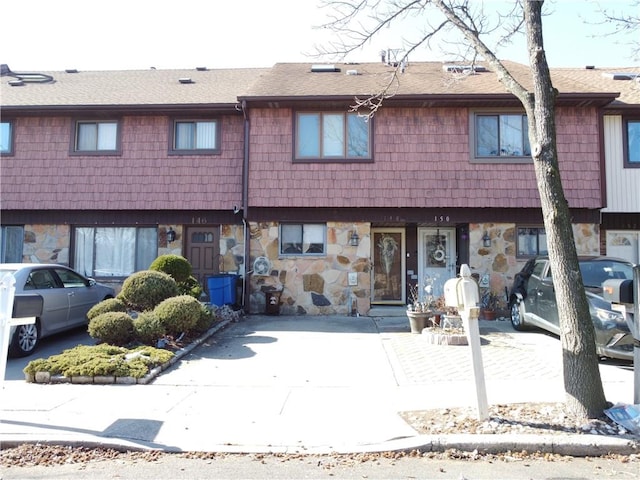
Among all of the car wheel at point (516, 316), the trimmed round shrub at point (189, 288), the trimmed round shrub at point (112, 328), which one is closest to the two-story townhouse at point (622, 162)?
the car wheel at point (516, 316)

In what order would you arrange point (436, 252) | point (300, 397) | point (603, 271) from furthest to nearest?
point (436, 252)
point (603, 271)
point (300, 397)

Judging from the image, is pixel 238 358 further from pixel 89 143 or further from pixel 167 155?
pixel 89 143

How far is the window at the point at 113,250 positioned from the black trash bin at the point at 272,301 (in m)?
3.53

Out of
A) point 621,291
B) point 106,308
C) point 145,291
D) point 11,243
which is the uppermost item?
point 11,243

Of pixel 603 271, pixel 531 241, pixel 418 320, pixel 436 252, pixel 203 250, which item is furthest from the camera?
pixel 436 252

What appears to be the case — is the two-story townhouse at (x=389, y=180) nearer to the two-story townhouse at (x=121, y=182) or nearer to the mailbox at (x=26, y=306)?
the two-story townhouse at (x=121, y=182)

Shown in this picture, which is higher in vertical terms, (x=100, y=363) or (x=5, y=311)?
(x=5, y=311)

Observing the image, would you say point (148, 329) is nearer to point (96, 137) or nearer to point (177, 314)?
point (177, 314)

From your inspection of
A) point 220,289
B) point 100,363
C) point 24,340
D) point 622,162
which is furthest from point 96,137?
point 622,162

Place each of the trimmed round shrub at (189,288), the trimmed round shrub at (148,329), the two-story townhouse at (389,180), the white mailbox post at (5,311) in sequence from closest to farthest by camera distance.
→ the white mailbox post at (5,311) → the trimmed round shrub at (148,329) → the trimmed round shrub at (189,288) → the two-story townhouse at (389,180)

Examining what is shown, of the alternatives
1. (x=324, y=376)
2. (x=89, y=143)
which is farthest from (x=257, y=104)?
(x=324, y=376)

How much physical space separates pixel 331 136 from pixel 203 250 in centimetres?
463

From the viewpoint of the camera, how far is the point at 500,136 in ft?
38.6

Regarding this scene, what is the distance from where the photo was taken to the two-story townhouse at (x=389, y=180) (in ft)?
38.0
